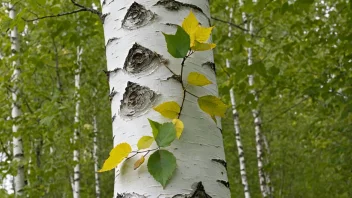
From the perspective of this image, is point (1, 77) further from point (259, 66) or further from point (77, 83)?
point (77, 83)

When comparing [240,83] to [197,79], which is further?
[240,83]

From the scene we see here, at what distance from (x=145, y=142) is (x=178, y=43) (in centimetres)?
18

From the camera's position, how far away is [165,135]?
0.65m

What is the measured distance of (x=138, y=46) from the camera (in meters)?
0.78

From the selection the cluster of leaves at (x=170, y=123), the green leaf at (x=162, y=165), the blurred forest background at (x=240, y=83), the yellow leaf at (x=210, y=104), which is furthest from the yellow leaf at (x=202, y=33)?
the blurred forest background at (x=240, y=83)

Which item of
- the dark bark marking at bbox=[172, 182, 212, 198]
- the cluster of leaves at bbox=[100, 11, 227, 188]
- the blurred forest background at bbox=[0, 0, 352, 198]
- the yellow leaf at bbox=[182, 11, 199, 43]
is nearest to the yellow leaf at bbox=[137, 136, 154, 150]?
the cluster of leaves at bbox=[100, 11, 227, 188]

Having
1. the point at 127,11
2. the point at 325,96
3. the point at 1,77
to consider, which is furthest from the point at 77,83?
the point at 127,11

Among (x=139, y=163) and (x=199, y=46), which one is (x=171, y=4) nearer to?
(x=199, y=46)

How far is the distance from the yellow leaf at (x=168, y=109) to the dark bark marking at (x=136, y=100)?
1.4 inches

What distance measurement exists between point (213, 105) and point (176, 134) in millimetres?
110

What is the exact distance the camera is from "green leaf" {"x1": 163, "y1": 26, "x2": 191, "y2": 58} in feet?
2.24

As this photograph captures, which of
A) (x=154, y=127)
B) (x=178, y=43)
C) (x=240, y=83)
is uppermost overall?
(x=240, y=83)

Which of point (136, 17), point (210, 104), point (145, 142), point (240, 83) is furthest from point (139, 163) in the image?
point (240, 83)

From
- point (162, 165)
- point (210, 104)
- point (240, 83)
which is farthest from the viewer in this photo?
point (240, 83)
